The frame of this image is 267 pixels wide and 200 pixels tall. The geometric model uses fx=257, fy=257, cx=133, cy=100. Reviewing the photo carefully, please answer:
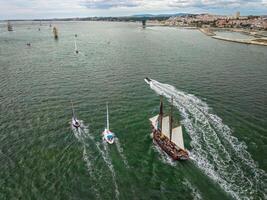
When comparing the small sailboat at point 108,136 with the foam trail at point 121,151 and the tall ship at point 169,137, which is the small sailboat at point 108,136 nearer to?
the foam trail at point 121,151

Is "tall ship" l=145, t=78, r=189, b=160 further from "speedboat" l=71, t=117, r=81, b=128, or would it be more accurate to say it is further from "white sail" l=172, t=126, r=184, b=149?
"speedboat" l=71, t=117, r=81, b=128

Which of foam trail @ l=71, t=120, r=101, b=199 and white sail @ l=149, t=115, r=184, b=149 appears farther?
white sail @ l=149, t=115, r=184, b=149

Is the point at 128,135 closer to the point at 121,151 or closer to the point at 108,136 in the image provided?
the point at 108,136

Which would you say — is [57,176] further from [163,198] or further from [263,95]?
[263,95]

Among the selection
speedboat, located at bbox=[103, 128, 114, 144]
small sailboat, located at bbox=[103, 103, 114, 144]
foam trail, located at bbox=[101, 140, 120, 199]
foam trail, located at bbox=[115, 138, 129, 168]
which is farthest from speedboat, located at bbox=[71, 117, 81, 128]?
foam trail, located at bbox=[115, 138, 129, 168]

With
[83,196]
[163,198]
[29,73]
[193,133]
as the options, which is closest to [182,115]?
[193,133]

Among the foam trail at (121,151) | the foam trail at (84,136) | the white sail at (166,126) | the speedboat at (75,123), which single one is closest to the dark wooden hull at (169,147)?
the white sail at (166,126)

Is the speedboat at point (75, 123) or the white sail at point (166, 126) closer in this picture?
the white sail at point (166, 126)
